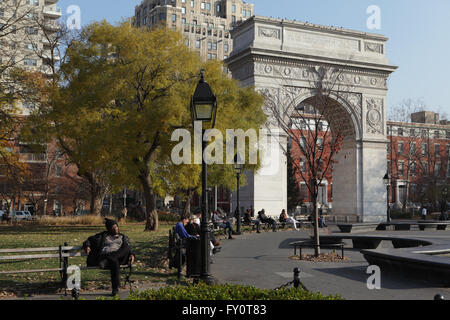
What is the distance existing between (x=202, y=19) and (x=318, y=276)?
9273 cm

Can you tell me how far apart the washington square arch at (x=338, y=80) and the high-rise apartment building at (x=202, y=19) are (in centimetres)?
5932

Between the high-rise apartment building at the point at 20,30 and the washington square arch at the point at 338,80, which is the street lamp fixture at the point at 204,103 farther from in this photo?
the washington square arch at the point at 338,80

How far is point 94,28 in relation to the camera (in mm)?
24219

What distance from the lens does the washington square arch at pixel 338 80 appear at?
33.6 metres

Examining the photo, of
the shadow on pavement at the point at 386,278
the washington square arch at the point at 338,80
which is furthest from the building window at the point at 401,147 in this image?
the shadow on pavement at the point at 386,278

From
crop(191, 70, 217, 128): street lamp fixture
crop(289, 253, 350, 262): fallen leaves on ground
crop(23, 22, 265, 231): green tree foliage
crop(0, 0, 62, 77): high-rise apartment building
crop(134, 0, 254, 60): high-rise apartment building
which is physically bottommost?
crop(289, 253, 350, 262): fallen leaves on ground

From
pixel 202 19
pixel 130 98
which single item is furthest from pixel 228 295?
pixel 202 19

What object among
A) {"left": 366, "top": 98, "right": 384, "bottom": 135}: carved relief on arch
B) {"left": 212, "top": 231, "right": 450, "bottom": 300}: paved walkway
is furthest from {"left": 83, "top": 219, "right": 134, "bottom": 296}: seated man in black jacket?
{"left": 366, "top": 98, "right": 384, "bottom": 135}: carved relief on arch

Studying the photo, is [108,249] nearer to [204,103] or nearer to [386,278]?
[204,103]

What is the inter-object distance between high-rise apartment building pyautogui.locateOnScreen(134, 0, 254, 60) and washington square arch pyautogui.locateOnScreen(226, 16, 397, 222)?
59.3 metres

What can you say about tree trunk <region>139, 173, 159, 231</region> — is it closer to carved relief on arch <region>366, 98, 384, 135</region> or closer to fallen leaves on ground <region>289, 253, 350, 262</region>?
fallen leaves on ground <region>289, 253, 350, 262</region>

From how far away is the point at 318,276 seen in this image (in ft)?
35.7

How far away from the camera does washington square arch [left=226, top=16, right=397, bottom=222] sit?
3356cm
